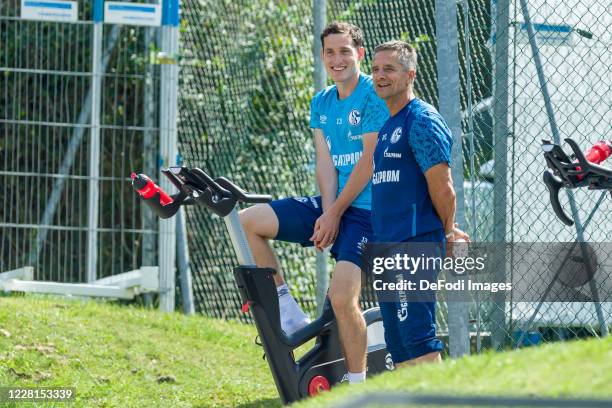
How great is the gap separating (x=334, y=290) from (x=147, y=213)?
398 centimetres

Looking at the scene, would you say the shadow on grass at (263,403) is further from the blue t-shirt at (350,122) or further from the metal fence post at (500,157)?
the blue t-shirt at (350,122)

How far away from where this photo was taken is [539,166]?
21.3 feet

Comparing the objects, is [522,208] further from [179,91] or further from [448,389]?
[179,91]

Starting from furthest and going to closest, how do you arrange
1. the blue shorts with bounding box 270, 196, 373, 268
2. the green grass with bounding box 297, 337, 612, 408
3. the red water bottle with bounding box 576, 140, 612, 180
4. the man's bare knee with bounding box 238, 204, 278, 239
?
the man's bare knee with bounding box 238, 204, 278, 239 → the blue shorts with bounding box 270, 196, 373, 268 → the red water bottle with bounding box 576, 140, 612, 180 → the green grass with bounding box 297, 337, 612, 408

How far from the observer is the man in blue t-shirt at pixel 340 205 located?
18.5ft

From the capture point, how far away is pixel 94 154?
30.1 ft

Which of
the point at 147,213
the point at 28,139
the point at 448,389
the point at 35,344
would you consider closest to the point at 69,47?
the point at 28,139

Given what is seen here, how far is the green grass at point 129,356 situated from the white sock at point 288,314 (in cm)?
109

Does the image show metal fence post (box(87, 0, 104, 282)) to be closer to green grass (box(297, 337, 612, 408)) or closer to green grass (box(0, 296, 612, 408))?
green grass (box(0, 296, 612, 408))

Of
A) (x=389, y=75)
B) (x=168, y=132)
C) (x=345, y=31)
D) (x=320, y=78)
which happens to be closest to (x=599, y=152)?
(x=389, y=75)

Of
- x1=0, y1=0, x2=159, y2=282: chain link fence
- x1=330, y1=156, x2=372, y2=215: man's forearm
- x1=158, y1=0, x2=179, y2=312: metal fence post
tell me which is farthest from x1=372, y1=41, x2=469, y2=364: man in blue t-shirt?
x1=0, y1=0, x2=159, y2=282: chain link fence

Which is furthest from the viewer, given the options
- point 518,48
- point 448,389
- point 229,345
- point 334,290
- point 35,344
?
point 229,345

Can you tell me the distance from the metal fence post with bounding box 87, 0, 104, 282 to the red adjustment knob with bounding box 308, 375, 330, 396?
12.7 feet

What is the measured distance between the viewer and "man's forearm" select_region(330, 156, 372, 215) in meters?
5.70
